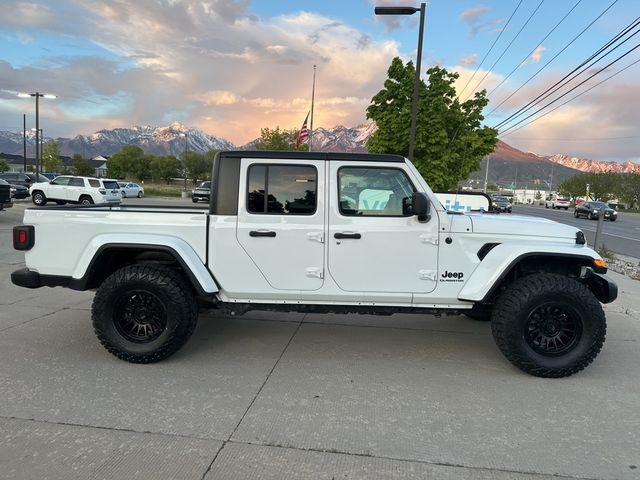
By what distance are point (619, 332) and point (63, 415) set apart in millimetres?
5693

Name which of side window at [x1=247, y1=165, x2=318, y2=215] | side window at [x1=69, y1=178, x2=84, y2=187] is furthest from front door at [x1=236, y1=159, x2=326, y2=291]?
side window at [x1=69, y1=178, x2=84, y2=187]

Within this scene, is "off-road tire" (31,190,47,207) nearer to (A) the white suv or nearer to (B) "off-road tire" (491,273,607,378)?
(A) the white suv

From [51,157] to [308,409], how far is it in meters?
83.2

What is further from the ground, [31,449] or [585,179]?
[585,179]

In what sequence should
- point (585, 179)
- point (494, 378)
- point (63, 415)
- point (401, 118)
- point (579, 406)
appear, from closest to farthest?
1. point (63, 415)
2. point (579, 406)
3. point (494, 378)
4. point (401, 118)
5. point (585, 179)

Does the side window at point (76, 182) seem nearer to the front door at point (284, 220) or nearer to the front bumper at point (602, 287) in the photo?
the front door at point (284, 220)

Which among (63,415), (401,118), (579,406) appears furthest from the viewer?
(401,118)

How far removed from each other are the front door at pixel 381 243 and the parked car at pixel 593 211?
34.7m

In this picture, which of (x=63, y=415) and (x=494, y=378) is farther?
(x=494, y=378)

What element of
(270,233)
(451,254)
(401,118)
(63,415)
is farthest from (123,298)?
(401,118)

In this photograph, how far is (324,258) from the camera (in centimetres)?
409

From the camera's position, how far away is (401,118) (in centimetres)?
1401

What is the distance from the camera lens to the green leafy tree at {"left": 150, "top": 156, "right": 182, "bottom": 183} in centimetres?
8275

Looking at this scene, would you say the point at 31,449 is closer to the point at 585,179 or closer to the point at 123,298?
the point at 123,298
